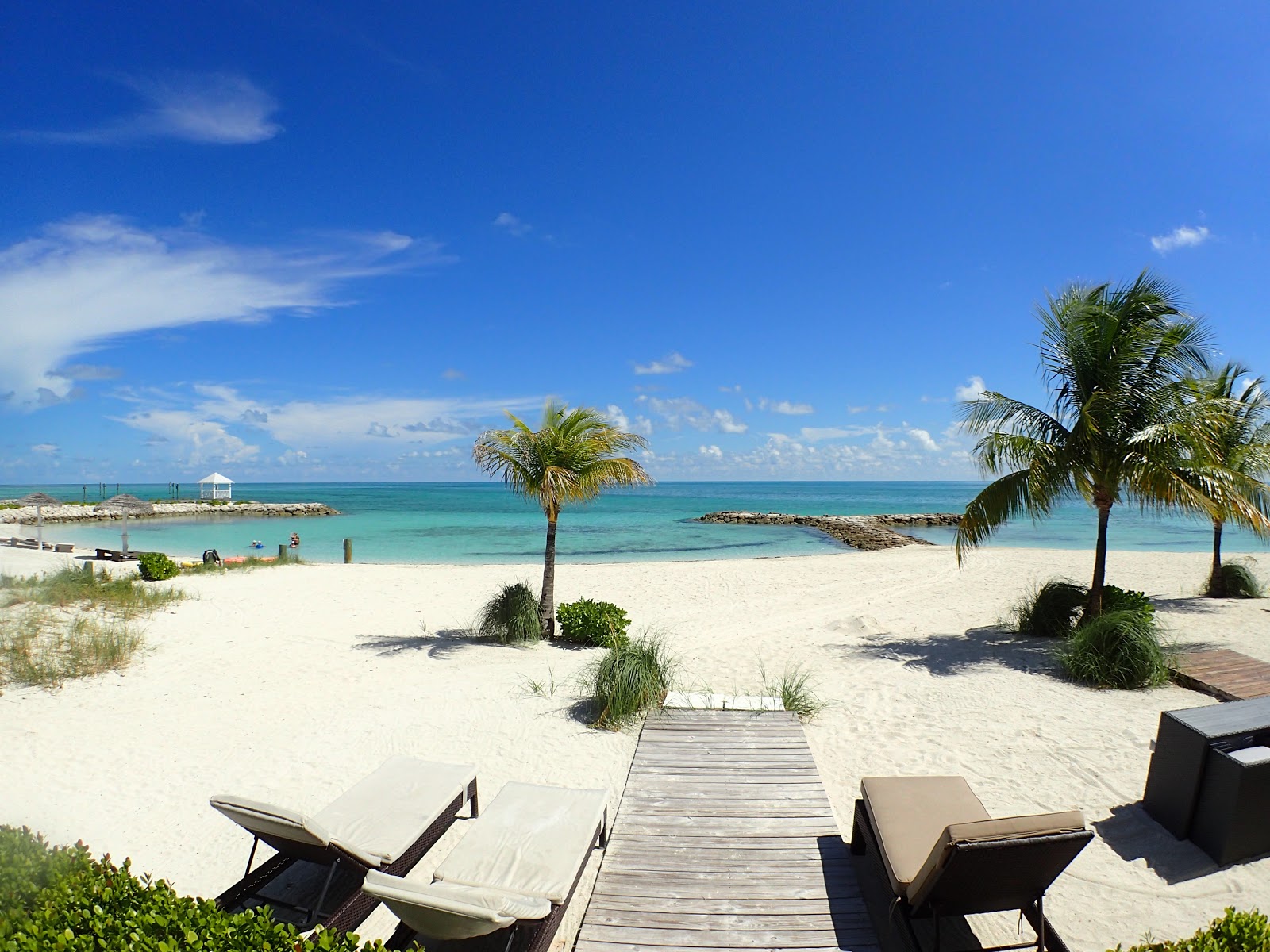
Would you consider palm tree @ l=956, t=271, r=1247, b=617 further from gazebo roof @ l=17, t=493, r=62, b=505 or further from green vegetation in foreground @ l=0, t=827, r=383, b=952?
gazebo roof @ l=17, t=493, r=62, b=505

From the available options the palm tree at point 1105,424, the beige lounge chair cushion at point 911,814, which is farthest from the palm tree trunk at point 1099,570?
the beige lounge chair cushion at point 911,814

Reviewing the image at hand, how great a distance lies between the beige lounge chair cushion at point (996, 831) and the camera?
2.91 m

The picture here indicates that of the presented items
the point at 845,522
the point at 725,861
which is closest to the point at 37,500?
the point at 725,861

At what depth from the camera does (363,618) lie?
39.8ft

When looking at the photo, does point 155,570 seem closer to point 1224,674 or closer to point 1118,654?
point 1118,654

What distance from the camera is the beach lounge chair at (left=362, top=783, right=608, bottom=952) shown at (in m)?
2.87

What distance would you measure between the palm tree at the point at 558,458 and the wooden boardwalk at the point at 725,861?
5.10 meters

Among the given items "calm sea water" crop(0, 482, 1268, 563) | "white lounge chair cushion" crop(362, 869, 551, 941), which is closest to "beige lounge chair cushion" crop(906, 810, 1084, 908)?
"white lounge chair cushion" crop(362, 869, 551, 941)

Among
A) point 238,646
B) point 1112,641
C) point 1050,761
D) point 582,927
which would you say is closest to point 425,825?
point 582,927

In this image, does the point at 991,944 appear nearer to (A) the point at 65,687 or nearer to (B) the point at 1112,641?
(B) the point at 1112,641

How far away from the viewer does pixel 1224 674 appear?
7.40m

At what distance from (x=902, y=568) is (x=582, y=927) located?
1891 centimetres

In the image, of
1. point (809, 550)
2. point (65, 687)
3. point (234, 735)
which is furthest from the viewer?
point (809, 550)

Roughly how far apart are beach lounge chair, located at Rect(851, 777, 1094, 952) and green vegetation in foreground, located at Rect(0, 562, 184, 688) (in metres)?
8.94
